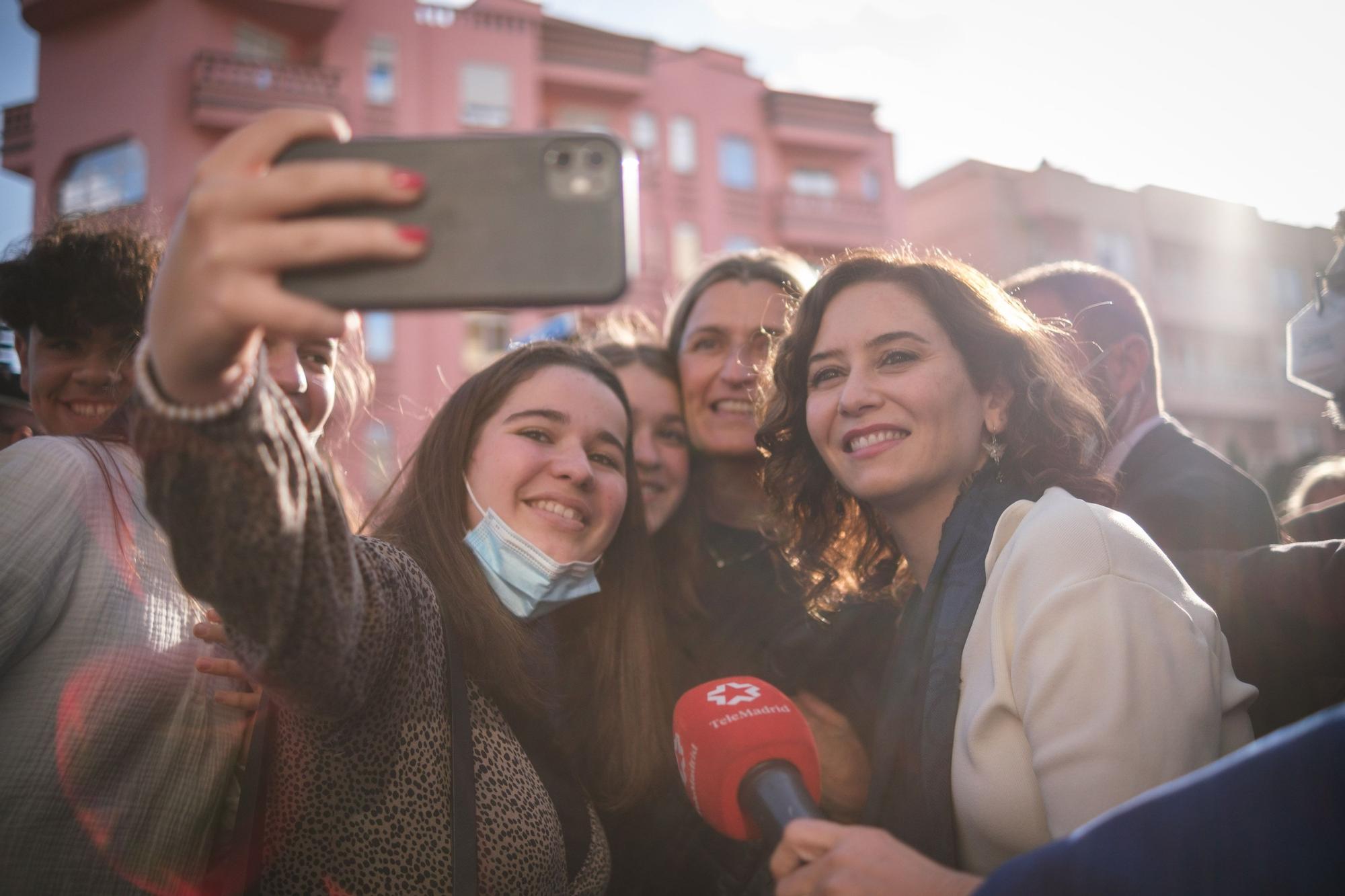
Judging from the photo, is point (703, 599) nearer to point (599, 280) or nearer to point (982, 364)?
point (982, 364)

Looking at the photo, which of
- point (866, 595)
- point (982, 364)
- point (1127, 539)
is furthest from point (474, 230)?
point (866, 595)

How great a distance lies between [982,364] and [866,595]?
3.15 ft

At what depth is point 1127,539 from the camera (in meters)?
1.90

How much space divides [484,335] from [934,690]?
17955mm

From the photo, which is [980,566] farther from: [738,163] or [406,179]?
[738,163]

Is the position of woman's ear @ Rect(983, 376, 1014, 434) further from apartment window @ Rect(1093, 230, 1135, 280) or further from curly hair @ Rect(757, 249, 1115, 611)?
apartment window @ Rect(1093, 230, 1135, 280)

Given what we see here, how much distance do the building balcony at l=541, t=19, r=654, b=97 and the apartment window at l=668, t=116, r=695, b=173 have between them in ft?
4.35

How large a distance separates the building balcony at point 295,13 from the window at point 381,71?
→ 87 centimetres

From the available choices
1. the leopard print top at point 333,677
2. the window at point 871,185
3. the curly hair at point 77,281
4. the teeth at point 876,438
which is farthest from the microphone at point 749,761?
the window at point 871,185

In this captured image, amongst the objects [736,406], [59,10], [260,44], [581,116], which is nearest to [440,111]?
[260,44]

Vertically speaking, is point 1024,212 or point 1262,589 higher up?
point 1024,212

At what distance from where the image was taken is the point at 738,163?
2297 cm

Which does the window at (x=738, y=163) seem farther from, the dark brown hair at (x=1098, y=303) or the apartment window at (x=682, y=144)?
the dark brown hair at (x=1098, y=303)

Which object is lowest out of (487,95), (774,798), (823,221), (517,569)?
(774,798)
